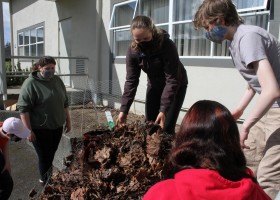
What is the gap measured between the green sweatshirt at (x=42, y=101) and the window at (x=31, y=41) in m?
11.9

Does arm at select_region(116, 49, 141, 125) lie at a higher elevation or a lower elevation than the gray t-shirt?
lower

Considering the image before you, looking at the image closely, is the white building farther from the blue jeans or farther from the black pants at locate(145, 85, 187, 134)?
the blue jeans

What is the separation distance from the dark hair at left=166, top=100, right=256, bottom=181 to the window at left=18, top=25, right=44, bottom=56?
586 inches

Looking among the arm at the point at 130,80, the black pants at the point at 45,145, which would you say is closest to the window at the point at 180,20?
the arm at the point at 130,80

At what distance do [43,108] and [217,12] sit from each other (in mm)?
2648

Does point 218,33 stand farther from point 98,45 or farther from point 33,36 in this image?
point 33,36

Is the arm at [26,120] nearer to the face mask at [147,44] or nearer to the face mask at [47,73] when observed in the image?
the face mask at [47,73]

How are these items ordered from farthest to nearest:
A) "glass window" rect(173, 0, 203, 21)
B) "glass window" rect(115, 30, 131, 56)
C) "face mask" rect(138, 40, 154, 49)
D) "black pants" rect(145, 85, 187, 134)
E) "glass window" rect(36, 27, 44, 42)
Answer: "glass window" rect(36, 27, 44, 42) < "glass window" rect(115, 30, 131, 56) < "glass window" rect(173, 0, 203, 21) < "black pants" rect(145, 85, 187, 134) < "face mask" rect(138, 40, 154, 49)

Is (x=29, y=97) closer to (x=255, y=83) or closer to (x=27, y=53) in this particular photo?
(x=255, y=83)

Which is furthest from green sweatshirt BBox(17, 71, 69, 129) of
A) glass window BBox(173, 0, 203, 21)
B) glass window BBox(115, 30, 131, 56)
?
glass window BBox(115, 30, 131, 56)

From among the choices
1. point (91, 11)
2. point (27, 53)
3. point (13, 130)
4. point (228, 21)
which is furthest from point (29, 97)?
point (27, 53)

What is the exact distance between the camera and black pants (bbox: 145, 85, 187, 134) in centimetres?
340

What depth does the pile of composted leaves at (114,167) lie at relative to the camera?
6.48ft

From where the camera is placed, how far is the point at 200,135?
1.45 meters
